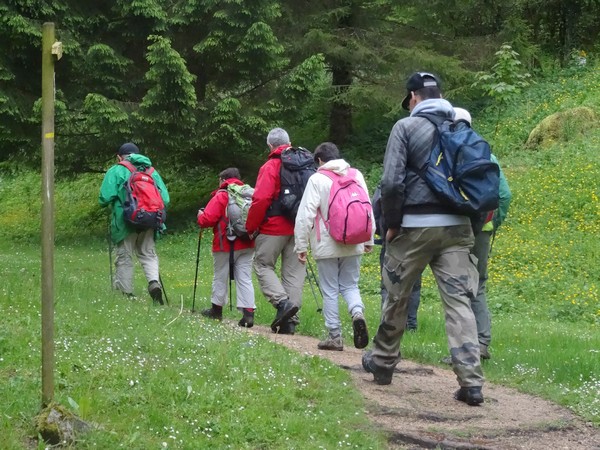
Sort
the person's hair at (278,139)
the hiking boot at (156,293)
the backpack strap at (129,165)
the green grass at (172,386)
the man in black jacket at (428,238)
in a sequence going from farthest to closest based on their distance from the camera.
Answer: the hiking boot at (156,293)
the backpack strap at (129,165)
the person's hair at (278,139)
the man in black jacket at (428,238)
the green grass at (172,386)

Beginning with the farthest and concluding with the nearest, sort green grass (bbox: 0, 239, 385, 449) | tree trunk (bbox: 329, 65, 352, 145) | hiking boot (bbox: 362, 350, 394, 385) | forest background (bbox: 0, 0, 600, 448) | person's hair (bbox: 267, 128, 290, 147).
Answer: tree trunk (bbox: 329, 65, 352, 145) → forest background (bbox: 0, 0, 600, 448) → person's hair (bbox: 267, 128, 290, 147) → hiking boot (bbox: 362, 350, 394, 385) → green grass (bbox: 0, 239, 385, 449)

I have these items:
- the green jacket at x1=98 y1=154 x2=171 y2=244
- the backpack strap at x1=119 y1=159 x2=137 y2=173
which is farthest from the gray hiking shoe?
the backpack strap at x1=119 y1=159 x2=137 y2=173

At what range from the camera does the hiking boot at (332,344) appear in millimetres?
8492

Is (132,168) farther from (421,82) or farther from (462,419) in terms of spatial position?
(462,419)

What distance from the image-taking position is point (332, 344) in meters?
8.51

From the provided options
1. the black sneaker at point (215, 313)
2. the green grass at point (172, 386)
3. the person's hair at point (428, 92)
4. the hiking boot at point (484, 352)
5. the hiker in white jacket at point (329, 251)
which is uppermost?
the person's hair at point (428, 92)

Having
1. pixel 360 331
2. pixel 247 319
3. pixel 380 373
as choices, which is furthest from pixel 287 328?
pixel 380 373

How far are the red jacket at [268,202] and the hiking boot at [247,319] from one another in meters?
1.16

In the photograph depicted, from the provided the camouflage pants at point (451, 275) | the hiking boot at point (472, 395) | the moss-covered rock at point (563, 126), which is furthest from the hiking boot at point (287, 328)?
the moss-covered rock at point (563, 126)

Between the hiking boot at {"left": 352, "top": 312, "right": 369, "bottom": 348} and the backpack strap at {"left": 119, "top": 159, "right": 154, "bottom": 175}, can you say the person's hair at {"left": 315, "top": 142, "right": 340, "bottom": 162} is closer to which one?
the hiking boot at {"left": 352, "top": 312, "right": 369, "bottom": 348}

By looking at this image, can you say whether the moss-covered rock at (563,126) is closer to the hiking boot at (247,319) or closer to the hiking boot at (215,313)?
the hiking boot at (215,313)

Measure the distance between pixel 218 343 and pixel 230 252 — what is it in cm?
312

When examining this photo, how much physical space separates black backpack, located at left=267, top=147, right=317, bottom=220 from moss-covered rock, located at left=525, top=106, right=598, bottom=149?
13.7 m

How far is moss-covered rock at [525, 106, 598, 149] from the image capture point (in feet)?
70.7
